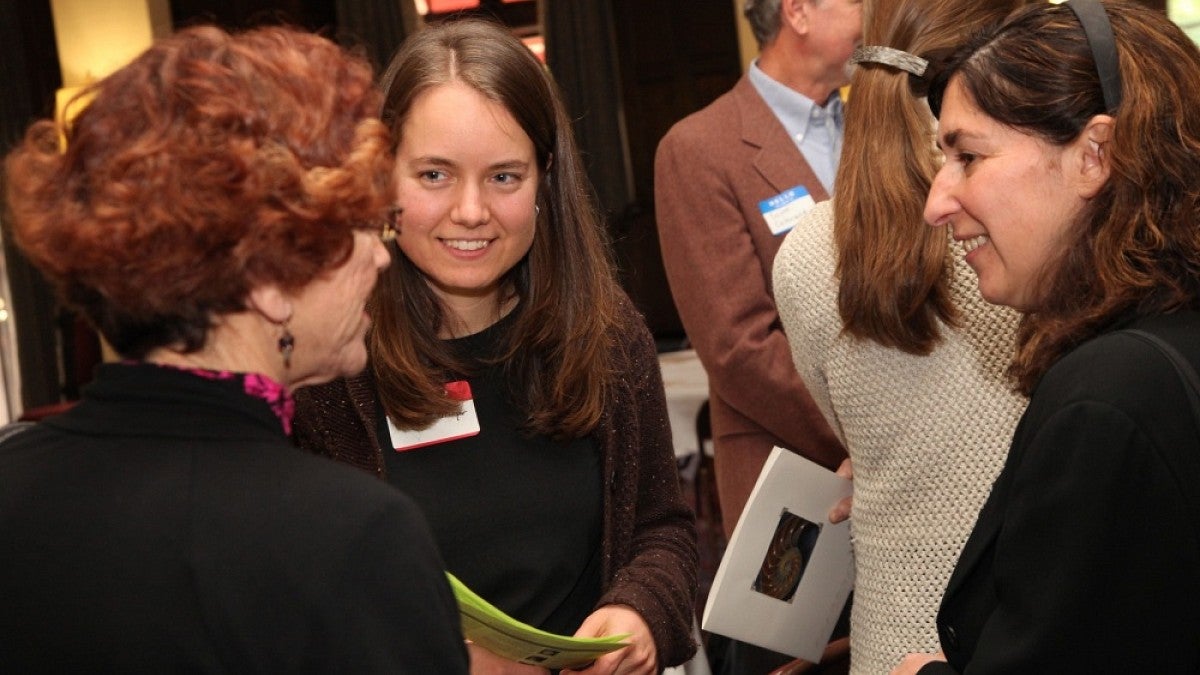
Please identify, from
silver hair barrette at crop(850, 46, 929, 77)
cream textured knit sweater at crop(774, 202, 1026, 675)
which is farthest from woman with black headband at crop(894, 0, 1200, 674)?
cream textured knit sweater at crop(774, 202, 1026, 675)

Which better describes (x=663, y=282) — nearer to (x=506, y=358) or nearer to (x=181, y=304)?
(x=506, y=358)

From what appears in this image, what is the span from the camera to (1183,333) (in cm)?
126

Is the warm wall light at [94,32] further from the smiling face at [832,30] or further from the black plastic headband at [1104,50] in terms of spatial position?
the black plastic headband at [1104,50]

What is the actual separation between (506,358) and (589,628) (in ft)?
1.29

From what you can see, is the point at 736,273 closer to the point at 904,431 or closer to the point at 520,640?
the point at 904,431

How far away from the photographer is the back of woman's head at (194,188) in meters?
1.03

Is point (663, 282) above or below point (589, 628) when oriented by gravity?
below

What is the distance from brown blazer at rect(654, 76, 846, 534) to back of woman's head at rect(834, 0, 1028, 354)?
2.59 feet

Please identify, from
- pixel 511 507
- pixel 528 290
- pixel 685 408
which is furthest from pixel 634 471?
pixel 685 408

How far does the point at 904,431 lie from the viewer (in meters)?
1.86

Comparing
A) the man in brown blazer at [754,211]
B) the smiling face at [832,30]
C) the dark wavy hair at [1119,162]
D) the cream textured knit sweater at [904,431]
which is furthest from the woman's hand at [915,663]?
the smiling face at [832,30]

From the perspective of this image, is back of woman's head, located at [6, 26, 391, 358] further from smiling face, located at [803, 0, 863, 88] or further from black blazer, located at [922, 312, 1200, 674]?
smiling face, located at [803, 0, 863, 88]

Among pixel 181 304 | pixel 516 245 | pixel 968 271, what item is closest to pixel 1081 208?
pixel 968 271

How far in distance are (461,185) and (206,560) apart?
2.94ft
